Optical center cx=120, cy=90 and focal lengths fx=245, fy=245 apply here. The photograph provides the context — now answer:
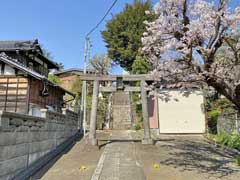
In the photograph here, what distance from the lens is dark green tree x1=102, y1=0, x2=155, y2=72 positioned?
26688mm

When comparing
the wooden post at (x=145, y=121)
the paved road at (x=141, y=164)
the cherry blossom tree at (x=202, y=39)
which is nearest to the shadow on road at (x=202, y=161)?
the paved road at (x=141, y=164)

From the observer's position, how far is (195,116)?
49.9 feet

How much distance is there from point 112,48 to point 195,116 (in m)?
15.6

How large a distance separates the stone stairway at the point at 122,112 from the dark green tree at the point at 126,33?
461 cm

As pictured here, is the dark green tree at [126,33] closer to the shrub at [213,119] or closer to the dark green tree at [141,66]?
the dark green tree at [141,66]

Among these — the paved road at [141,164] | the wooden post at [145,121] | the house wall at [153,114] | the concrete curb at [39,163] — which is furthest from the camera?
the house wall at [153,114]

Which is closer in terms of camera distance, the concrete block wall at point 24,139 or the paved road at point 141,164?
the concrete block wall at point 24,139

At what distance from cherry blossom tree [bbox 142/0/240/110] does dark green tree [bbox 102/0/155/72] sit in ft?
67.1

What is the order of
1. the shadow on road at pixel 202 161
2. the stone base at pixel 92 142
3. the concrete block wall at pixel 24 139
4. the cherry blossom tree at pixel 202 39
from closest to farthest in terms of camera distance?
the concrete block wall at pixel 24 139 → the cherry blossom tree at pixel 202 39 → the shadow on road at pixel 202 161 → the stone base at pixel 92 142

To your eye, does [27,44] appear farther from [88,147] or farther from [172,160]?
[172,160]

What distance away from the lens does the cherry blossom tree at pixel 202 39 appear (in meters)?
5.36

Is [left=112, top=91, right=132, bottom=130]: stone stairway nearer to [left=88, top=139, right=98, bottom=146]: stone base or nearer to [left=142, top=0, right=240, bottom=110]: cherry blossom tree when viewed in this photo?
[left=88, top=139, right=98, bottom=146]: stone base

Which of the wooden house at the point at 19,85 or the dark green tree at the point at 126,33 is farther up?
the dark green tree at the point at 126,33

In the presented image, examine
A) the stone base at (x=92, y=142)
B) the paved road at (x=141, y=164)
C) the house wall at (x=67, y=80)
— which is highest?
the house wall at (x=67, y=80)
